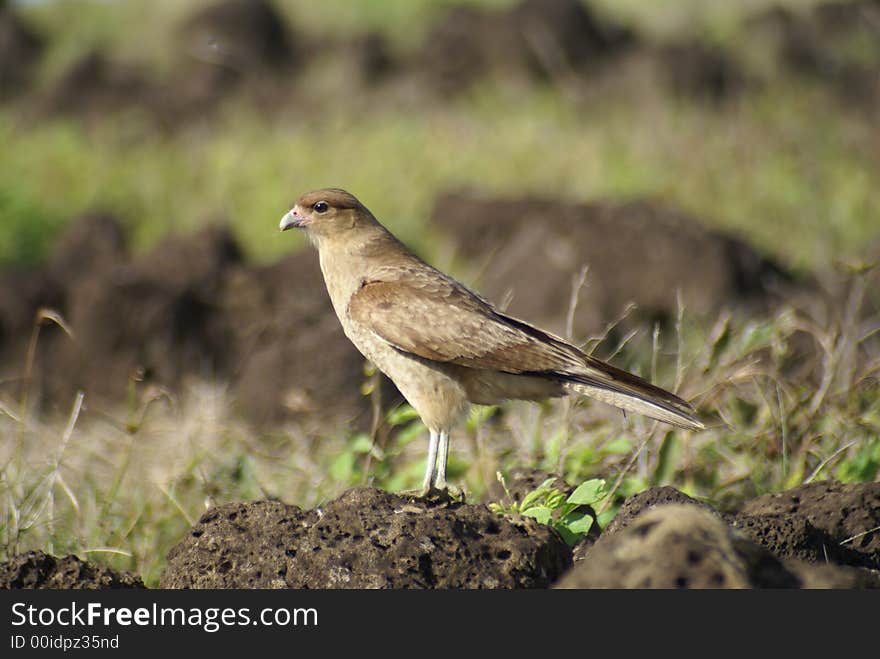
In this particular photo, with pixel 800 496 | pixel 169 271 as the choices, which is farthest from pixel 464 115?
pixel 800 496

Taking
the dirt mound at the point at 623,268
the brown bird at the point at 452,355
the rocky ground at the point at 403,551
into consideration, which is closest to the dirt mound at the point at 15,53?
the dirt mound at the point at 623,268

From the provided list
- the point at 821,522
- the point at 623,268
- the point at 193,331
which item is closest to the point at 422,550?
the point at 821,522

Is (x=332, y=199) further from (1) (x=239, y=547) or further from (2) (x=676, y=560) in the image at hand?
(2) (x=676, y=560)

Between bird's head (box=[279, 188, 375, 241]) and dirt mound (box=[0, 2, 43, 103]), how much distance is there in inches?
431

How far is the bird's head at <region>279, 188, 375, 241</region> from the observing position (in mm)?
4859

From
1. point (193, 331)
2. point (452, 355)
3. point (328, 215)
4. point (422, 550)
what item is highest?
point (193, 331)

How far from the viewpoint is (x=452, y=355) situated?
423 cm

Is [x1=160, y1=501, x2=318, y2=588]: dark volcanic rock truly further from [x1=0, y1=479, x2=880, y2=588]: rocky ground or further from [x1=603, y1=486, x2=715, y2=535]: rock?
[x1=603, y1=486, x2=715, y2=535]: rock

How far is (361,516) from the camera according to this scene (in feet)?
10.9

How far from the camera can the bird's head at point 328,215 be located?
4.86 metres

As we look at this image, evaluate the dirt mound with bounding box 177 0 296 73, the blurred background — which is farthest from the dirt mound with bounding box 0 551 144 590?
the dirt mound with bounding box 177 0 296 73

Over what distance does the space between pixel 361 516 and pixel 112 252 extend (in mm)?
5814

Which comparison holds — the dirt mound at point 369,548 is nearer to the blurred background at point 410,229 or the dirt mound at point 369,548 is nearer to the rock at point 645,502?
the rock at point 645,502

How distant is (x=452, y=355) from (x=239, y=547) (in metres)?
1.13
